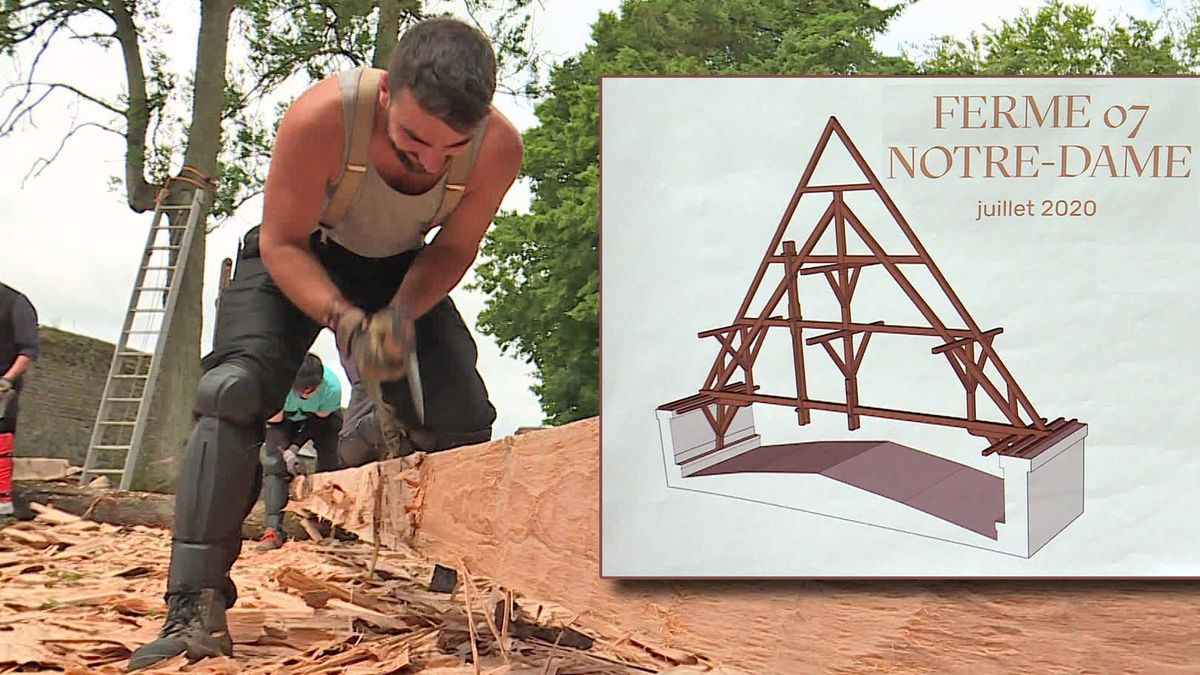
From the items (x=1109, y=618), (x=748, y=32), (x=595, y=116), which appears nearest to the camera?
(x=1109, y=618)

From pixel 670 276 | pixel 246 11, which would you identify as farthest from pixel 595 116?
pixel 670 276

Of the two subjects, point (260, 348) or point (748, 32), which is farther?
point (748, 32)

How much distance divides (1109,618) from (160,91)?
531cm

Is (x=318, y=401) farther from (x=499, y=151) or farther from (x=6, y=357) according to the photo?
(x=499, y=151)

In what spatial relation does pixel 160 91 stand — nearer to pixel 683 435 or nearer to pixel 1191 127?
pixel 683 435

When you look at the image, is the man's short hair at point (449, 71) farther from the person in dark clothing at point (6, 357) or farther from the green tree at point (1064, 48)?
the green tree at point (1064, 48)

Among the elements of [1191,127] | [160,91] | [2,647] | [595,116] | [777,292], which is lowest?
[2,647]

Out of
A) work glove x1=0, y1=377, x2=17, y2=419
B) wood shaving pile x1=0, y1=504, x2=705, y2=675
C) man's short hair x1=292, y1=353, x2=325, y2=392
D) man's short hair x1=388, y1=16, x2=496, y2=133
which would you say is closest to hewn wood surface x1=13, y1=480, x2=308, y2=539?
work glove x1=0, y1=377, x2=17, y2=419

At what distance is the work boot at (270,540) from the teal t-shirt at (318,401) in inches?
14.2

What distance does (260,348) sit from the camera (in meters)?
1.73

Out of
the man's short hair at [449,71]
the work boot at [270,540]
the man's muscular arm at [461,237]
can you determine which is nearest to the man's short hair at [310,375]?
the work boot at [270,540]

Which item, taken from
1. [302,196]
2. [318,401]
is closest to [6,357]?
[318,401]

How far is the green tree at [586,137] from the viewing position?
7242 mm

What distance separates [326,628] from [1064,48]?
9725 millimetres
